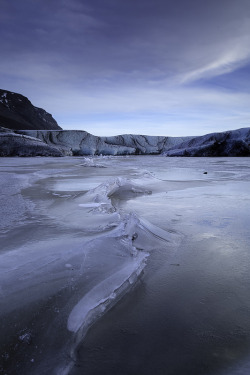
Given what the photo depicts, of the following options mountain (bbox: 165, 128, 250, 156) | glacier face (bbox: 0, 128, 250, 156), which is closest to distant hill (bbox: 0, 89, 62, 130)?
glacier face (bbox: 0, 128, 250, 156)

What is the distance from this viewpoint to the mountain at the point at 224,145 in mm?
21219

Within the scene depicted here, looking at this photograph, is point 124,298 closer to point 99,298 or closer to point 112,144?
point 99,298

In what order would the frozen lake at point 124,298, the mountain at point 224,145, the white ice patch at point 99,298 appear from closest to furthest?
the frozen lake at point 124,298 → the white ice patch at point 99,298 → the mountain at point 224,145

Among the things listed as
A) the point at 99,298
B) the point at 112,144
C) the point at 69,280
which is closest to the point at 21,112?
the point at 112,144

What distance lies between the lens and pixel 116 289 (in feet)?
3.03

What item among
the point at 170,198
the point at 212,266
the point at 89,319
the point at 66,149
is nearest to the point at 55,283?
the point at 89,319

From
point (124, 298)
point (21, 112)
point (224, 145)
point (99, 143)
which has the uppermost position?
point (21, 112)

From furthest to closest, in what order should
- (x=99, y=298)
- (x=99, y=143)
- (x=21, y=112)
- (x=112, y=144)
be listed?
(x=21, y=112) < (x=112, y=144) < (x=99, y=143) < (x=99, y=298)

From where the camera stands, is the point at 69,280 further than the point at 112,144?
No

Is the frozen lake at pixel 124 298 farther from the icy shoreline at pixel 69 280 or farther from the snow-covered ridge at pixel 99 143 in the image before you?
Result: the snow-covered ridge at pixel 99 143

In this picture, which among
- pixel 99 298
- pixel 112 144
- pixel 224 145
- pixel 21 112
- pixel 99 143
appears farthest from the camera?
pixel 21 112

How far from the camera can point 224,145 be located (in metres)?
22.2

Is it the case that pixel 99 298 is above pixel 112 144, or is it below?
below

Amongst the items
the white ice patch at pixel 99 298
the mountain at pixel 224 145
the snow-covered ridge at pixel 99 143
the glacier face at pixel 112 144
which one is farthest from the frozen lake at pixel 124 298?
the snow-covered ridge at pixel 99 143
